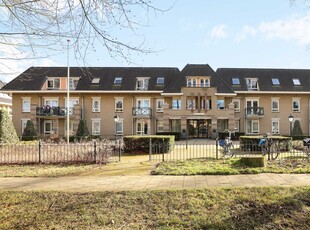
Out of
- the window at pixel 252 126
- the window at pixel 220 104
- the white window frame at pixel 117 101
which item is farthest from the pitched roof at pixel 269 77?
the white window frame at pixel 117 101

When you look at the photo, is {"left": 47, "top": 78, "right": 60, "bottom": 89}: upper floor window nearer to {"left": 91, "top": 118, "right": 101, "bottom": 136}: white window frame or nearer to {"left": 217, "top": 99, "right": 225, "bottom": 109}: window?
{"left": 91, "top": 118, "right": 101, "bottom": 136}: white window frame

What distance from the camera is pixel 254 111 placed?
105 feet

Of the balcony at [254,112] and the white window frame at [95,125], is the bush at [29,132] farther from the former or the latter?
the balcony at [254,112]

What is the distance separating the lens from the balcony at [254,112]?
104ft

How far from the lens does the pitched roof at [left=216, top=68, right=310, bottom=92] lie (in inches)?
1284

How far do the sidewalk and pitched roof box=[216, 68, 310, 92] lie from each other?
86.9 feet

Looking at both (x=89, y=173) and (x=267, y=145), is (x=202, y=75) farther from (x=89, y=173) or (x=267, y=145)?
(x=89, y=173)

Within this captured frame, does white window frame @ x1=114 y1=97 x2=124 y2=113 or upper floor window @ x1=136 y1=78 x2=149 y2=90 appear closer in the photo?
white window frame @ x1=114 y1=97 x2=124 y2=113

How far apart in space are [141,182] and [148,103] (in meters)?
25.5

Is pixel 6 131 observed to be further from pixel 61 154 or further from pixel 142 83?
pixel 142 83

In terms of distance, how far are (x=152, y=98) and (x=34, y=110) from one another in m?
14.7

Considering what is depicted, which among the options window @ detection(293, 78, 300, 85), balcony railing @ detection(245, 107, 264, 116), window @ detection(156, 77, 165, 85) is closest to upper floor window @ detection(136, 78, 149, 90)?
window @ detection(156, 77, 165, 85)

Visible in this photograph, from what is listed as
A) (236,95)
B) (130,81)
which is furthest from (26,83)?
(236,95)

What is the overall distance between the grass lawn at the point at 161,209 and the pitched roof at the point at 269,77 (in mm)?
28495
